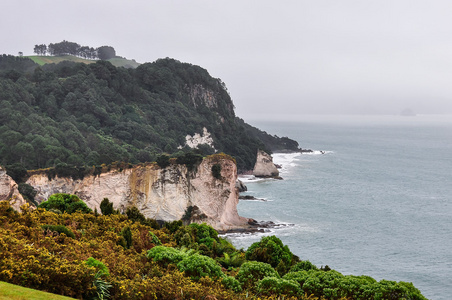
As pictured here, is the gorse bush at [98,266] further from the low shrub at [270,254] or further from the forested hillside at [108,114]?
the forested hillside at [108,114]

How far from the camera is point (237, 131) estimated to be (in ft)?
345

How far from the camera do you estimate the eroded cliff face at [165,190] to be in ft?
150

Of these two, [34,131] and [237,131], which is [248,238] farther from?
[237,131]

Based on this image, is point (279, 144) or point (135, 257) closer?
point (135, 257)

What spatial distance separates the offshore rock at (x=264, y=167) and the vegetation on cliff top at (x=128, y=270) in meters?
67.4

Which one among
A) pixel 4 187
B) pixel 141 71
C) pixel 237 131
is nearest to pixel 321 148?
pixel 237 131

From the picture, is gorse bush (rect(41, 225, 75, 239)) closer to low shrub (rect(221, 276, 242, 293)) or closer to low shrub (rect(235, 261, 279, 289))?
low shrub (rect(221, 276, 242, 293))

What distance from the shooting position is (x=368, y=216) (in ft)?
192

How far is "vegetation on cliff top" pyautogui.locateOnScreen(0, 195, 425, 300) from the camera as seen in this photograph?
1246cm

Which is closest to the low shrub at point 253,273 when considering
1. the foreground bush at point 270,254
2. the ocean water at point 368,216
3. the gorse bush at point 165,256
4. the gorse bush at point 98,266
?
the gorse bush at point 165,256

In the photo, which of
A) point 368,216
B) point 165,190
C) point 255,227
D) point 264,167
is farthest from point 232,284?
point 264,167

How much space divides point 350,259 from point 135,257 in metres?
31.1

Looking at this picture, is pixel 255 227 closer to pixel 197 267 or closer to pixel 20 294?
pixel 197 267

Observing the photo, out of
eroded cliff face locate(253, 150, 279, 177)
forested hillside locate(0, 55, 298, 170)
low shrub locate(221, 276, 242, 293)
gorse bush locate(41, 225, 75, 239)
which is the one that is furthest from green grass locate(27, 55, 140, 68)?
low shrub locate(221, 276, 242, 293)
